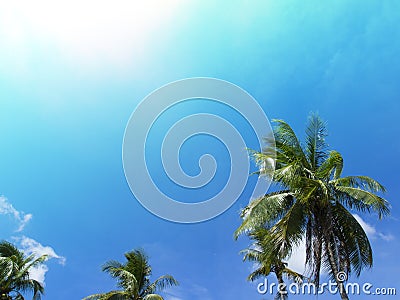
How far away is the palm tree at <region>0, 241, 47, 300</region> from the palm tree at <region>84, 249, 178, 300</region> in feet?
13.5

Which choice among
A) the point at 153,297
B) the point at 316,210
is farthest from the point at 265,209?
the point at 153,297

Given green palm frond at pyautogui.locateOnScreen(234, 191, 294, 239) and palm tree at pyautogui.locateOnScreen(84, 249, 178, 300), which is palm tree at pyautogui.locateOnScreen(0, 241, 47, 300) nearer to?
palm tree at pyautogui.locateOnScreen(84, 249, 178, 300)

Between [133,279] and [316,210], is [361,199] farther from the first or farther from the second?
[133,279]

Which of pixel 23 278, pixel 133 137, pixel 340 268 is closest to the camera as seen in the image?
pixel 340 268

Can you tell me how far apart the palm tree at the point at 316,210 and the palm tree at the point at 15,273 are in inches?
615

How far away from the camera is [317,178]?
1565 cm

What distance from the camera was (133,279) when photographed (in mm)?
24516

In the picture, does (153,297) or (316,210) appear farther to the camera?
(153,297)

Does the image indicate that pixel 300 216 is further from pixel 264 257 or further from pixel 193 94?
pixel 193 94

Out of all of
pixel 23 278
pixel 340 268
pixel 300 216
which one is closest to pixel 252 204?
pixel 300 216

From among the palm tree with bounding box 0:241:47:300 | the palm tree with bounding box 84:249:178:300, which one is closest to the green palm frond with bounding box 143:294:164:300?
the palm tree with bounding box 84:249:178:300

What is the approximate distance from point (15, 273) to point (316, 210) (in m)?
19.3

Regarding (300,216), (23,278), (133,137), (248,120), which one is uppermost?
(248,120)

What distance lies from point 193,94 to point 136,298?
15620 millimetres
